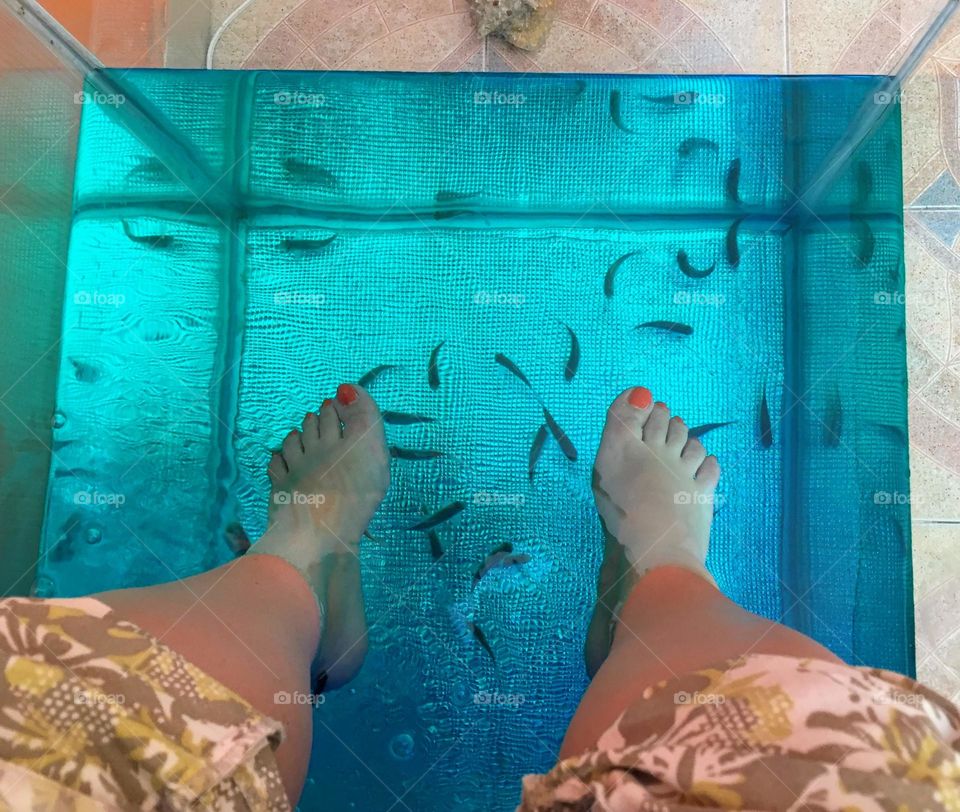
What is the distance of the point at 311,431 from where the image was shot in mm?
1014

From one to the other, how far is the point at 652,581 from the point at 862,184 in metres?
0.60

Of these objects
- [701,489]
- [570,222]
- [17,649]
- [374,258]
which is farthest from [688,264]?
[17,649]

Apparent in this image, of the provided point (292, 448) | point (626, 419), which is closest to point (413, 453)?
point (292, 448)

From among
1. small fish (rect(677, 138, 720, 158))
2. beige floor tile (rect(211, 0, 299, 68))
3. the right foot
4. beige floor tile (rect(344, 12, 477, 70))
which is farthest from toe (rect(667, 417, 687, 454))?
beige floor tile (rect(211, 0, 299, 68))

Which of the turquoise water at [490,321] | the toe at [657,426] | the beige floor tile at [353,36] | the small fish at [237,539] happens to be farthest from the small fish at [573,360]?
the beige floor tile at [353,36]

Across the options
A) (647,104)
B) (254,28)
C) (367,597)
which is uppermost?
(254,28)

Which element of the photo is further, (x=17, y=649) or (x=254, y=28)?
(x=254, y=28)

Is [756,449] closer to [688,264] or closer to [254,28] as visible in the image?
[688,264]

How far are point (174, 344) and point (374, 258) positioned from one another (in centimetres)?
29

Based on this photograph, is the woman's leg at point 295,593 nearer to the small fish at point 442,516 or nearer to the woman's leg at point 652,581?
the small fish at point 442,516

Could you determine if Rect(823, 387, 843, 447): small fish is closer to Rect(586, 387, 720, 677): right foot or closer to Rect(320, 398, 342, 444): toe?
Rect(586, 387, 720, 677): right foot

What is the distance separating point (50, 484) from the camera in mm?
1003

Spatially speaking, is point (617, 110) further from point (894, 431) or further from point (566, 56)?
point (894, 431)

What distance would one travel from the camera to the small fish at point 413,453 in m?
1.00
